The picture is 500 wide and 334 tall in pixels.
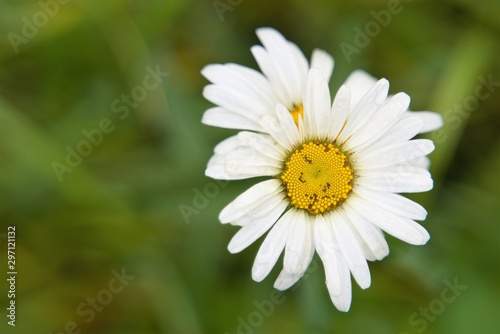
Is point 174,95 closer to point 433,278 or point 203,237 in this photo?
point 203,237

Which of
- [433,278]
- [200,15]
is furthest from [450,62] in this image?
[200,15]

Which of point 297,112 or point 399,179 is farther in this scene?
point 297,112

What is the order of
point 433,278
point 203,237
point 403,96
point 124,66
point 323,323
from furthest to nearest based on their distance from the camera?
point 124,66, point 203,237, point 433,278, point 323,323, point 403,96

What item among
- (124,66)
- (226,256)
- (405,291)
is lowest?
(405,291)

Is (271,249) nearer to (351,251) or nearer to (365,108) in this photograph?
(351,251)

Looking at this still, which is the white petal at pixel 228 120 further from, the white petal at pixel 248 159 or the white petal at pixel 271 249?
the white petal at pixel 271 249

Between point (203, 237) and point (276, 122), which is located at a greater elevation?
point (276, 122)

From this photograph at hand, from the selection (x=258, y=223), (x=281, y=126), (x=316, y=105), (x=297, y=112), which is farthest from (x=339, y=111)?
(x=258, y=223)

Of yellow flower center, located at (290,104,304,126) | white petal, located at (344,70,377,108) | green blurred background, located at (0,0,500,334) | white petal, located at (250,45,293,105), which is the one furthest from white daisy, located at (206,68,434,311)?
green blurred background, located at (0,0,500,334)

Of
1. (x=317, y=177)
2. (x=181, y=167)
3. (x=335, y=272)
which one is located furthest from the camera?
(x=181, y=167)
